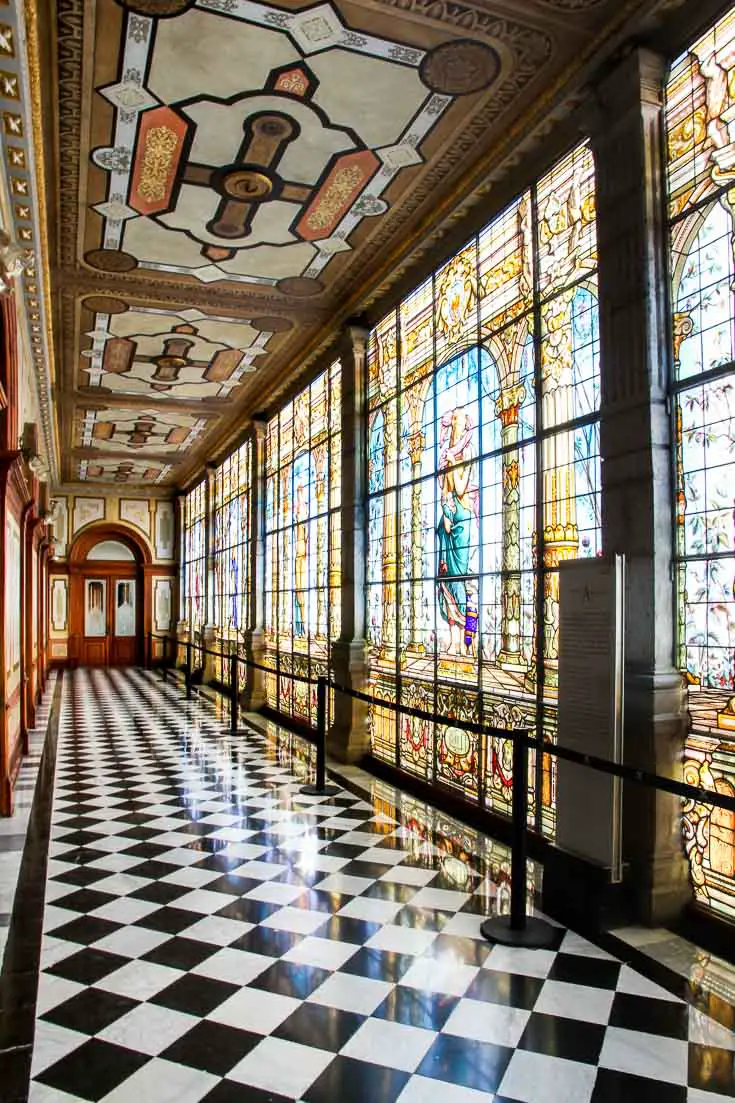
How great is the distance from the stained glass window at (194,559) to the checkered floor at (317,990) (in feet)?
46.0

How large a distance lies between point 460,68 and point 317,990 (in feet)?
17.6

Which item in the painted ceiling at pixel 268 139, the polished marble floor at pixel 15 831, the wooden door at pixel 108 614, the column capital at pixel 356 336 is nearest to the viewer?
the polished marble floor at pixel 15 831

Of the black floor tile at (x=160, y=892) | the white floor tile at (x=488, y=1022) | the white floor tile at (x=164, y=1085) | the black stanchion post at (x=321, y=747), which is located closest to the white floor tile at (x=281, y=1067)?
the white floor tile at (x=164, y=1085)

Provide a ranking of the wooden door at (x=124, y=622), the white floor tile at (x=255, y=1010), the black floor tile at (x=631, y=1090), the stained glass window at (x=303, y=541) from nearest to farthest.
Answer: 1. the black floor tile at (x=631, y=1090)
2. the white floor tile at (x=255, y=1010)
3. the stained glass window at (x=303, y=541)
4. the wooden door at (x=124, y=622)

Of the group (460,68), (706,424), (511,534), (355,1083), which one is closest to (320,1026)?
(355,1083)

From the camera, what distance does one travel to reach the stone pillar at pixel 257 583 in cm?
1345

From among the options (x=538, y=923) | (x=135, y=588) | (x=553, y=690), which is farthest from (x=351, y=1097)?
(x=135, y=588)

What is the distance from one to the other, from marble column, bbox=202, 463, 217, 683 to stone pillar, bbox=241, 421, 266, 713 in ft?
15.0

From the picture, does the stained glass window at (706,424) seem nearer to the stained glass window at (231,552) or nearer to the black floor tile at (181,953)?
the black floor tile at (181,953)

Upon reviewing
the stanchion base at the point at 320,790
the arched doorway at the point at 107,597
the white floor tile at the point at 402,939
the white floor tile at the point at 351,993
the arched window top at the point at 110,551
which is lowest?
the stanchion base at the point at 320,790

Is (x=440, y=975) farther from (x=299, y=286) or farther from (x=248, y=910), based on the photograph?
(x=299, y=286)

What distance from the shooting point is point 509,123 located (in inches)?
227

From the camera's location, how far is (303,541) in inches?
455

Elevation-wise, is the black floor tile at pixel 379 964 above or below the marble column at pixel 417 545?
below
